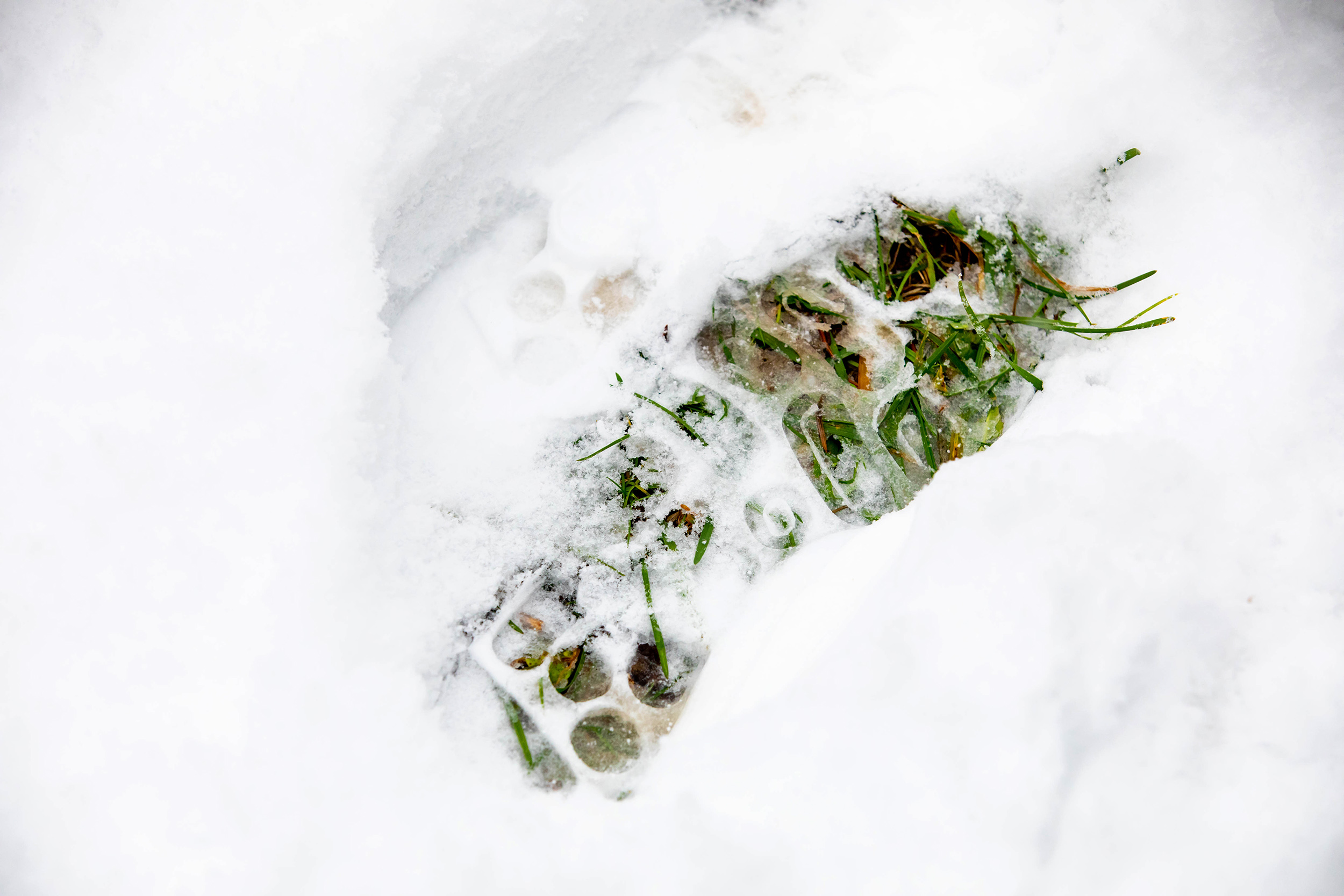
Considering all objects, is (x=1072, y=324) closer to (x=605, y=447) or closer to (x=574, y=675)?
(x=605, y=447)

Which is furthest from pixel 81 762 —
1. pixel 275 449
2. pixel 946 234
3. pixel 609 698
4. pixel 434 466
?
pixel 946 234

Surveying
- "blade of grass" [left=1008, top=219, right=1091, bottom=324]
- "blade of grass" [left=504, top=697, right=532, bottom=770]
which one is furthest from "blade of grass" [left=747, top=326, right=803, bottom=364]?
"blade of grass" [left=504, top=697, right=532, bottom=770]

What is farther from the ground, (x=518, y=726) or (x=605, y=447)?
(x=605, y=447)

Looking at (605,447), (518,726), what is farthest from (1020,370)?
(518,726)

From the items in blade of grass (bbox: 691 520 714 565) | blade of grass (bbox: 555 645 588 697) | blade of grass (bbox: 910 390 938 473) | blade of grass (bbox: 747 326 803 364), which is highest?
blade of grass (bbox: 747 326 803 364)

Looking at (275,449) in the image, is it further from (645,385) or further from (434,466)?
(645,385)

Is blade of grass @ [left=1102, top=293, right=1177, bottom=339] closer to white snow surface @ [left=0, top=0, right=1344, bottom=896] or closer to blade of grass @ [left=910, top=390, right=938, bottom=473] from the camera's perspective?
white snow surface @ [left=0, top=0, right=1344, bottom=896]
